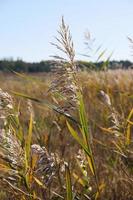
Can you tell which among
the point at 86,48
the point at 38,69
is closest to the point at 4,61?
the point at 38,69

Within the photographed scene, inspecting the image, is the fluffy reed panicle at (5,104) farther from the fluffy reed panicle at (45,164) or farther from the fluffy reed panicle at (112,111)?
the fluffy reed panicle at (112,111)

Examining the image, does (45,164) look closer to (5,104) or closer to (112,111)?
(5,104)

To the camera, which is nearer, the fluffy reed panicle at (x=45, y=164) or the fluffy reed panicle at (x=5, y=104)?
the fluffy reed panicle at (x=45, y=164)

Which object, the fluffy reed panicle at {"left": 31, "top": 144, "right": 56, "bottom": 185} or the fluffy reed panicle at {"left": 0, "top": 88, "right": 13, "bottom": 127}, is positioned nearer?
the fluffy reed panicle at {"left": 31, "top": 144, "right": 56, "bottom": 185}

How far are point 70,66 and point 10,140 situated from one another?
215 mm

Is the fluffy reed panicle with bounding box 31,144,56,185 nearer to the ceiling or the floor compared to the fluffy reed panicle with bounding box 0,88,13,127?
nearer to the floor

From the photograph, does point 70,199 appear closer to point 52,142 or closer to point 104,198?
point 104,198

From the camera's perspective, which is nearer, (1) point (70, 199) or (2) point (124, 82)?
(1) point (70, 199)

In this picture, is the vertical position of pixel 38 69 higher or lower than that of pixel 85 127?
lower

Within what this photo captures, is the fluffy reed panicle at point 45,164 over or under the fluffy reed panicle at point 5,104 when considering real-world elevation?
under

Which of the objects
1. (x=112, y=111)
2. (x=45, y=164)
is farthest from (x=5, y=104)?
(x=112, y=111)

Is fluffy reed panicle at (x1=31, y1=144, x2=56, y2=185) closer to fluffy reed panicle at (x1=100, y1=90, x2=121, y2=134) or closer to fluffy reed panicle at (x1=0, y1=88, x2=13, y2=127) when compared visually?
fluffy reed panicle at (x1=0, y1=88, x2=13, y2=127)

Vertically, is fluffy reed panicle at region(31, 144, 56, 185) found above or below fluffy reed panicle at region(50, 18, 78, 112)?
below

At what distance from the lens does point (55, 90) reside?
1.04m
